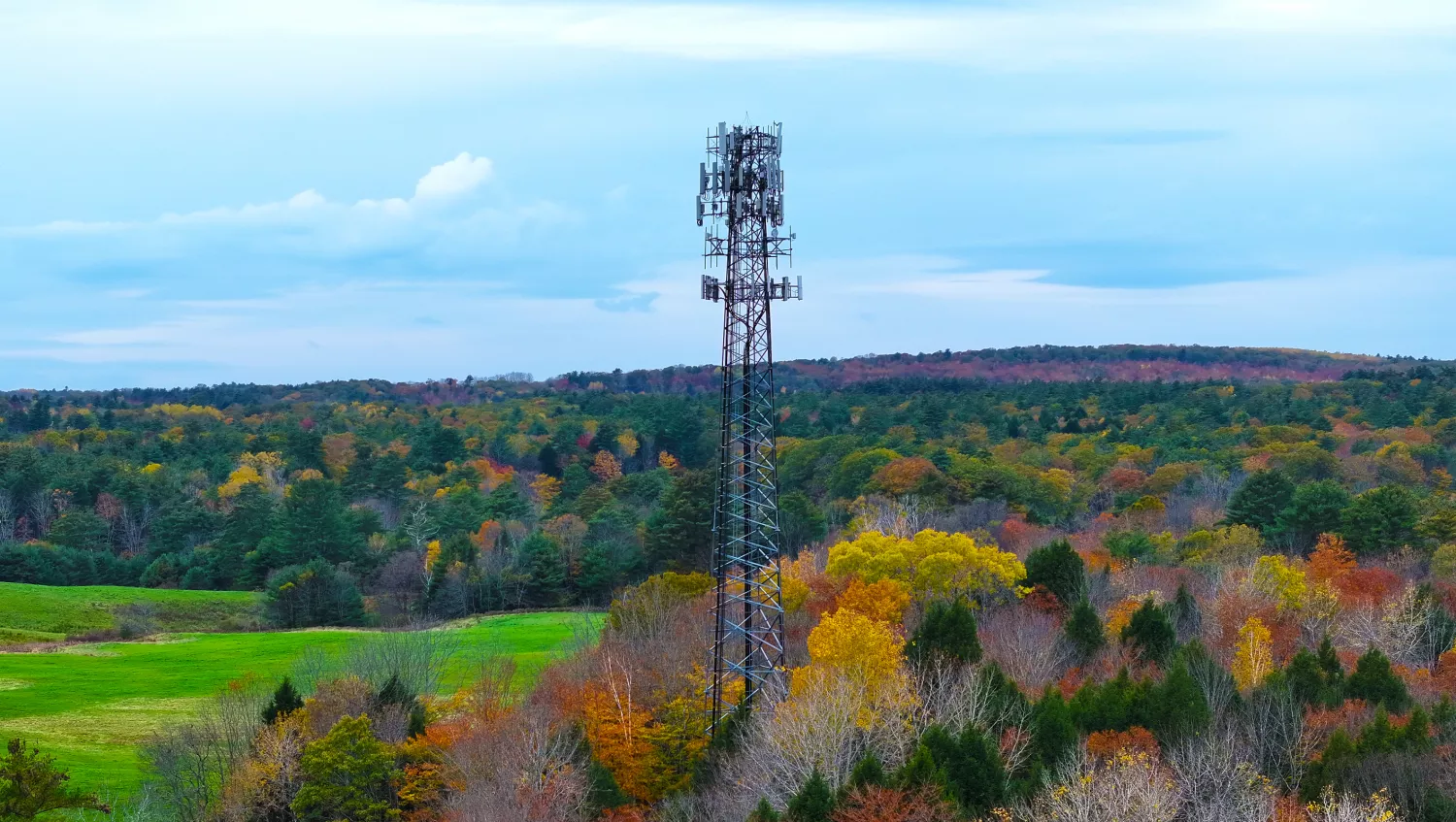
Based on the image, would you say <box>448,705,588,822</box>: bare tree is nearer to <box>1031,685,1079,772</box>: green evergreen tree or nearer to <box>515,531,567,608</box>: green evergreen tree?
<box>1031,685,1079,772</box>: green evergreen tree

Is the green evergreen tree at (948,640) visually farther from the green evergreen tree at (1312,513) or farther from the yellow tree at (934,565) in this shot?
the green evergreen tree at (1312,513)

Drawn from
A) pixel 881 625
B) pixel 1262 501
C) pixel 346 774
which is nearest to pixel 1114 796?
pixel 881 625

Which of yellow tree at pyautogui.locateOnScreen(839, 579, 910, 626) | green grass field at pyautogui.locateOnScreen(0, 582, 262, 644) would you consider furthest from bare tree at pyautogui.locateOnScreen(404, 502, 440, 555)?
yellow tree at pyautogui.locateOnScreen(839, 579, 910, 626)

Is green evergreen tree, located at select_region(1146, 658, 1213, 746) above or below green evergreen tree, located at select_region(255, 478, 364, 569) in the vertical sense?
above

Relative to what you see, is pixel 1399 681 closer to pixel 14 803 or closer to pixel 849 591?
pixel 849 591

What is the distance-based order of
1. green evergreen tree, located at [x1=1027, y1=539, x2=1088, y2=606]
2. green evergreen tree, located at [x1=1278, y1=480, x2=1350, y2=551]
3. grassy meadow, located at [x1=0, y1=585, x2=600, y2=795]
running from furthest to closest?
green evergreen tree, located at [x1=1278, y1=480, x2=1350, y2=551]
green evergreen tree, located at [x1=1027, y1=539, x2=1088, y2=606]
grassy meadow, located at [x1=0, y1=585, x2=600, y2=795]
